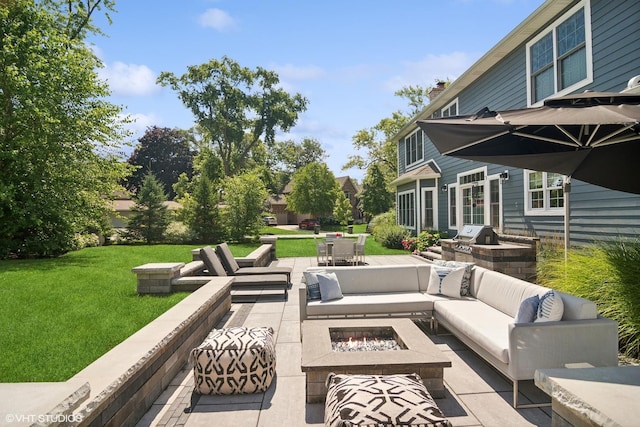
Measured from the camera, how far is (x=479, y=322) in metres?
4.24

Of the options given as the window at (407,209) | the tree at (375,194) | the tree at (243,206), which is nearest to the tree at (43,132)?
the tree at (243,206)

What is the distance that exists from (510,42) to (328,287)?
8356mm

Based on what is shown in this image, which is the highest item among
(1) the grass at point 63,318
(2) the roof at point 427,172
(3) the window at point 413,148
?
(3) the window at point 413,148

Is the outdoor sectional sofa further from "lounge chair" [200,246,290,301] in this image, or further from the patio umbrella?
"lounge chair" [200,246,290,301]

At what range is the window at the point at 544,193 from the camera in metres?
8.63

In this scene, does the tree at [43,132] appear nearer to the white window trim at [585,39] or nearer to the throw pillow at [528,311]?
the throw pillow at [528,311]

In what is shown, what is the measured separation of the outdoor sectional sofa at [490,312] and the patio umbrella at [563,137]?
5.15 feet

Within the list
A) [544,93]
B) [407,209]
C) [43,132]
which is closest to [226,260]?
[43,132]

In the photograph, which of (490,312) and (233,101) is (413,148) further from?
(233,101)

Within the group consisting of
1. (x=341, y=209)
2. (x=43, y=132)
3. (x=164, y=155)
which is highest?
(x=164, y=155)

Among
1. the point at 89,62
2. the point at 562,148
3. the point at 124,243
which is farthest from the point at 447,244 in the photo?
the point at 124,243

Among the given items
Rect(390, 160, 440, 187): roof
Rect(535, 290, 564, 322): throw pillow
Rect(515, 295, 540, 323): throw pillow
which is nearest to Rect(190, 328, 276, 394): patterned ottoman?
Rect(515, 295, 540, 323): throw pillow

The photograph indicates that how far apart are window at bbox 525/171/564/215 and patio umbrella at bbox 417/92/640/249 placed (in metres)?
4.31

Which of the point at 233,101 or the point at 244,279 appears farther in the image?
the point at 233,101
